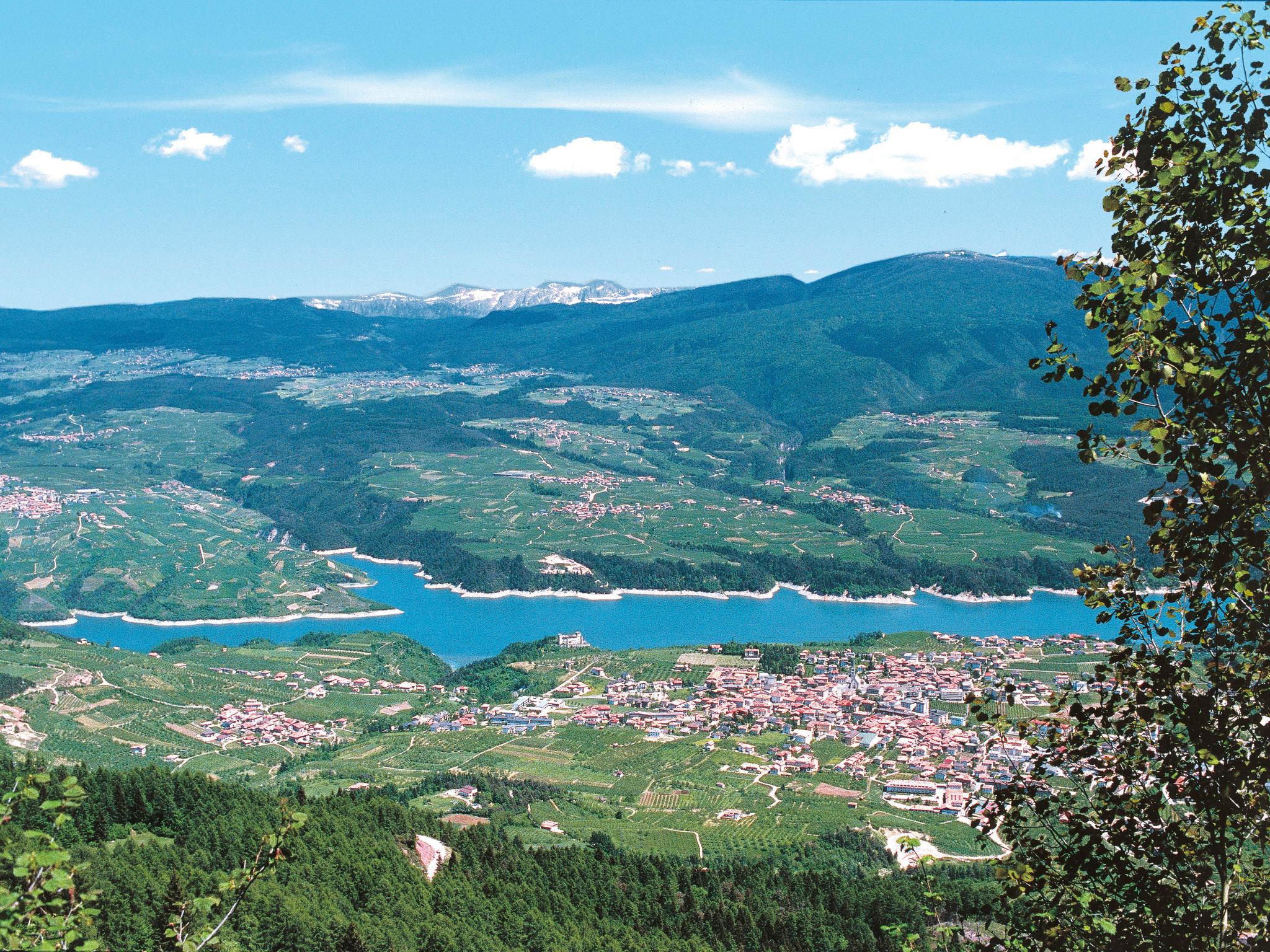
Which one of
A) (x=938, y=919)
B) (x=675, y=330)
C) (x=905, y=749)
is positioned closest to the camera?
(x=938, y=919)

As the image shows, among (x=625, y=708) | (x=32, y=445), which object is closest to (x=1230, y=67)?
(x=625, y=708)

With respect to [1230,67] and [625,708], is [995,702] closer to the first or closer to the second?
[1230,67]

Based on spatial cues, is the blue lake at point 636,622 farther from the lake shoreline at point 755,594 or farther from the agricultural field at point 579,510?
the agricultural field at point 579,510

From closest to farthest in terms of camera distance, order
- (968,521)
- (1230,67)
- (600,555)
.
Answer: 1. (1230,67)
2. (600,555)
3. (968,521)

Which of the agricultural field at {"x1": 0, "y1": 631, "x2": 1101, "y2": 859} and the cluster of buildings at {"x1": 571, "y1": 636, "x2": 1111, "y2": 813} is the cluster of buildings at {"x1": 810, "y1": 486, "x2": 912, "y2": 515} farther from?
the agricultural field at {"x1": 0, "y1": 631, "x2": 1101, "y2": 859}

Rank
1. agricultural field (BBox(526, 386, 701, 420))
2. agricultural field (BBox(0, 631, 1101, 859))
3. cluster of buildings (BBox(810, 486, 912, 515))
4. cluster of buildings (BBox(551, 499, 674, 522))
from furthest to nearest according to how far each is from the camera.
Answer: agricultural field (BBox(526, 386, 701, 420))
cluster of buildings (BBox(810, 486, 912, 515))
cluster of buildings (BBox(551, 499, 674, 522))
agricultural field (BBox(0, 631, 1101, 859))

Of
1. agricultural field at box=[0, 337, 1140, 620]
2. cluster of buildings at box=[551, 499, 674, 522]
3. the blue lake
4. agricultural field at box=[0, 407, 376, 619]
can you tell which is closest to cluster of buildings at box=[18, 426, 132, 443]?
agricultural field at box=[0, 337, 1140, 620]

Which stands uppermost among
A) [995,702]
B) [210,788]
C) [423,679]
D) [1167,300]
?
[1167,300]

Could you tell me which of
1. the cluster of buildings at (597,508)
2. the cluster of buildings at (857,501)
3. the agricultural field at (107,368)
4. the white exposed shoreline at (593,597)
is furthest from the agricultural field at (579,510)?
the agricultural field at (107,368)
